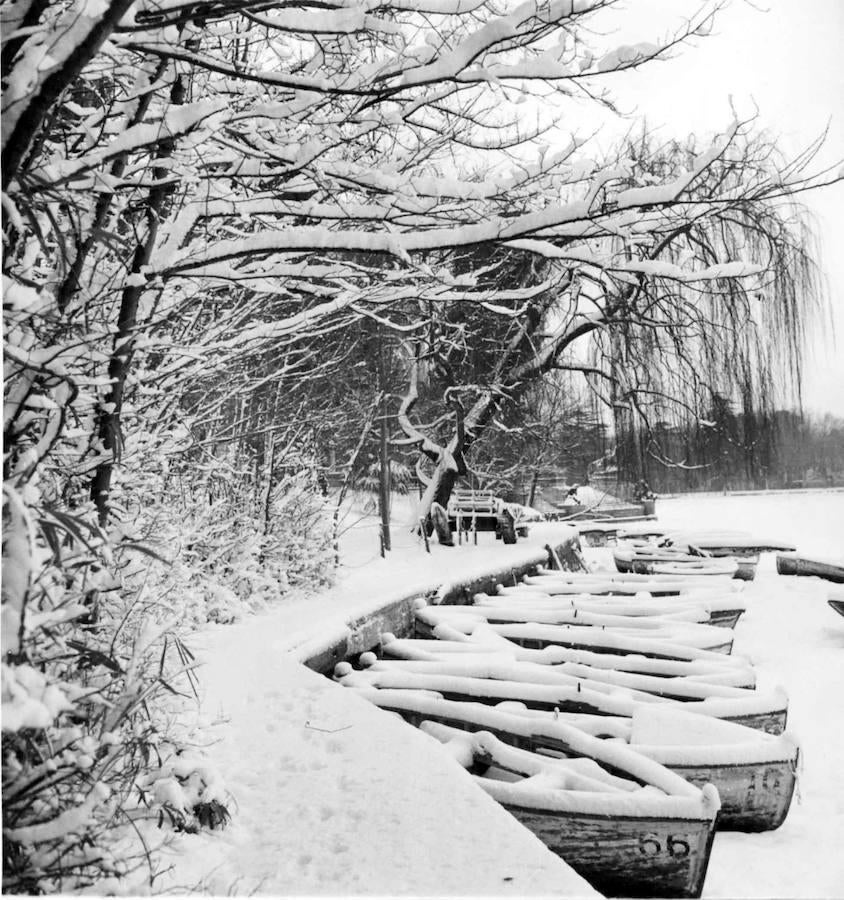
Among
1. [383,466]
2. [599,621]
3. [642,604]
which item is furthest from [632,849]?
[383,466]

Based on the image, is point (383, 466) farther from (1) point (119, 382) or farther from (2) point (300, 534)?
(1) point (119, 382)

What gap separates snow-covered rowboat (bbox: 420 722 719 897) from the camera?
263 cm

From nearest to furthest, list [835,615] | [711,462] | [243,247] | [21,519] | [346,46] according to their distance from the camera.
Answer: [21,519] → [243,247] → [346,46] → [711,462] → [835,615]

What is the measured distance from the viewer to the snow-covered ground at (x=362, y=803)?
6.18 feet

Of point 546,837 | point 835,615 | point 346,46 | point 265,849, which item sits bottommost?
point 835,615

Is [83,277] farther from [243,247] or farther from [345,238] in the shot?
[345,238]

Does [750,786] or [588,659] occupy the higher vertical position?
[588,659]

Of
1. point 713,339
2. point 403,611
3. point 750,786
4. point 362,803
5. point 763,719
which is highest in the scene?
point 713,339

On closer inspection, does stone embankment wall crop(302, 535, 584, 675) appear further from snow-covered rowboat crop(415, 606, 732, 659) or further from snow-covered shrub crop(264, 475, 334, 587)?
snow-covered shrub crop(264, 475, 334, 587)

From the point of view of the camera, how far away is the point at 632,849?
268cm

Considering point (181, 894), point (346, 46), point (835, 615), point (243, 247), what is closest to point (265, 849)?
point (181, 894)

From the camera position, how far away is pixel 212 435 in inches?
235

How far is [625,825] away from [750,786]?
0.96 meters

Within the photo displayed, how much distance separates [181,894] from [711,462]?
23.3 feet
